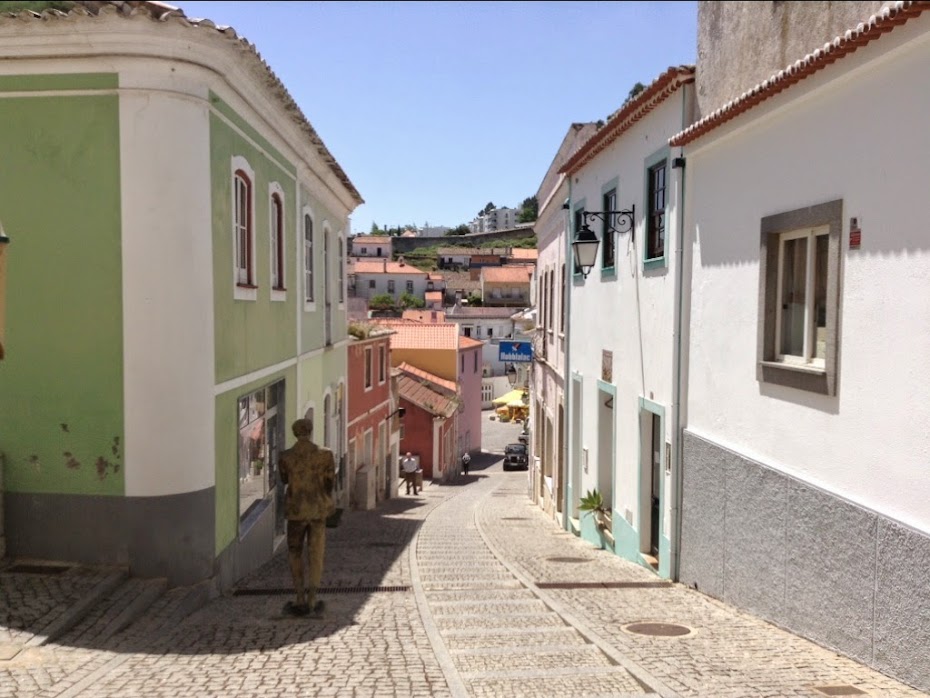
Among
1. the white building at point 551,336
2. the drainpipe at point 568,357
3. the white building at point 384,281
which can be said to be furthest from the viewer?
the white building at point 384,281

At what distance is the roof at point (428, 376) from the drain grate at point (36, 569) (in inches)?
1153

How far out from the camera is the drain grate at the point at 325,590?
9008mm

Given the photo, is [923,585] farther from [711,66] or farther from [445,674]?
[711,66]

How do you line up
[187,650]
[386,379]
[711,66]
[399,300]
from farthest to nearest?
[399,300] < [386,379] < [711,66] < [187,650]

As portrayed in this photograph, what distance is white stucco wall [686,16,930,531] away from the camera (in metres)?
5.49

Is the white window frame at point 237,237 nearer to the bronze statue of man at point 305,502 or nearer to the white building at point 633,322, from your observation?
the bronze statue of man at point 305,502

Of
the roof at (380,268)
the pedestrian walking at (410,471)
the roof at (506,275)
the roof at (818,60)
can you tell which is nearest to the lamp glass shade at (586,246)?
the roof at (818,60)

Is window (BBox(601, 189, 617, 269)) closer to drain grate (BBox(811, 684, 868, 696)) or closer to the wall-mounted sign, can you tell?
drain grate (BBox(811, 684, 868, 696))

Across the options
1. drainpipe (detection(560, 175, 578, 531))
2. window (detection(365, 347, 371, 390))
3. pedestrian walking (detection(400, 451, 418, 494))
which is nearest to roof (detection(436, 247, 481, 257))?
pedestrian walking (detection(400, 451, 418, 494))

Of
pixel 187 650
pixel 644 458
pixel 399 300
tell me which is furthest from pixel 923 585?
pixel 399 300

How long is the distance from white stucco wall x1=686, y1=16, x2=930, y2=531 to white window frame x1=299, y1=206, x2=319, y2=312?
24.2 ft

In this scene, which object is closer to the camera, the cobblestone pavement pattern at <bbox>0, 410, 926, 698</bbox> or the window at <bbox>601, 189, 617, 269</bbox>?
the cobblestone pavement pattern at <bbox>0, 410, 926, 698</bbox>

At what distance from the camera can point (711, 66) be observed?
30.8 ft

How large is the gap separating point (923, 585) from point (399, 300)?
85.1 meters
